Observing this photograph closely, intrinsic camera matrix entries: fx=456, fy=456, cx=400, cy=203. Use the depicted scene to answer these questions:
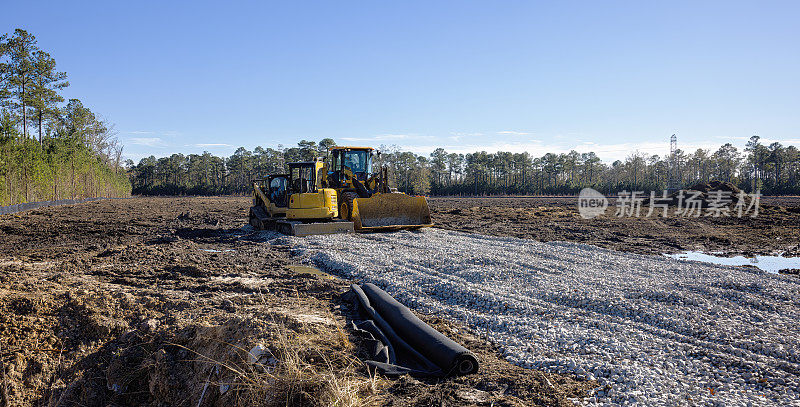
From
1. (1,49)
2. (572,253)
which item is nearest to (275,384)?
(572,253)

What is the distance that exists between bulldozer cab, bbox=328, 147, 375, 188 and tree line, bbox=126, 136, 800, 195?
61126 millimetres

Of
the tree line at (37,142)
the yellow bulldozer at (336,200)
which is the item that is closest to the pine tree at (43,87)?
the tree line at (37,142)

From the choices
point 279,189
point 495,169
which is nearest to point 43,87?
point 279,189

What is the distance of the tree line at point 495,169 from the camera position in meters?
82.2

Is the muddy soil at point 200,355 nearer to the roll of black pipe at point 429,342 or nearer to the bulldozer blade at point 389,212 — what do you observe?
the roll of black pipe at point 429,342

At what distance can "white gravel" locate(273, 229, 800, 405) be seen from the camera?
14.0ft

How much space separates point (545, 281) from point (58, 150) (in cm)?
3738

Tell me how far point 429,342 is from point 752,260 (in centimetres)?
1143

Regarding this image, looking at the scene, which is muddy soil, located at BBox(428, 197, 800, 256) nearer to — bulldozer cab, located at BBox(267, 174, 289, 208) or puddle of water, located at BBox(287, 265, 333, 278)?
bulldozer cab, located at BBox(267, 174, 289, 208)

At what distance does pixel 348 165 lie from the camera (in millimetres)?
16734

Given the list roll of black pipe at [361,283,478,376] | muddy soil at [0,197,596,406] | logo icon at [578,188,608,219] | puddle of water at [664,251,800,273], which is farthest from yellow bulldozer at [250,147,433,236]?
logo icon at [578,188,608,219]

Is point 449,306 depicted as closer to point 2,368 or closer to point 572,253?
point 2,368

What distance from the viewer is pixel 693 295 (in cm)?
711

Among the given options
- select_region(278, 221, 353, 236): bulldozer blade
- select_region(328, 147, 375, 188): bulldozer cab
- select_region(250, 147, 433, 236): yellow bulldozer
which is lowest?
select_region(278, 221, 353, 236): bulldozer blade
